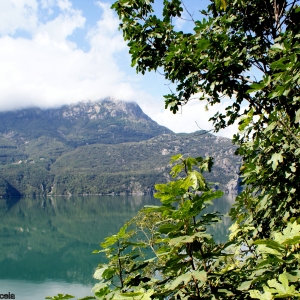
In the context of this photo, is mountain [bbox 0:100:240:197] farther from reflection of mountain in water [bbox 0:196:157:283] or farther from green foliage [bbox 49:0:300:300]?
green foliage [bbox 49:0:300:300]

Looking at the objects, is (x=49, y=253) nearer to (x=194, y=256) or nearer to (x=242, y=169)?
(x=242, y=169)

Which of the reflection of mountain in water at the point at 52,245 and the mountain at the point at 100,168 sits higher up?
the mountain at the point at 100,168

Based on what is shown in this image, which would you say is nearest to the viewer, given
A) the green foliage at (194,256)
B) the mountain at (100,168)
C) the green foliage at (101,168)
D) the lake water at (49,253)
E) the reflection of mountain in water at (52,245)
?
the green foliage at (194,256)

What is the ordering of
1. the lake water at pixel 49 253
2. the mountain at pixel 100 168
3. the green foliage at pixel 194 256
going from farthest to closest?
the mountain at pixel 100 168, the lake water at pixel 49 253, the green foliage at pixel 194 256

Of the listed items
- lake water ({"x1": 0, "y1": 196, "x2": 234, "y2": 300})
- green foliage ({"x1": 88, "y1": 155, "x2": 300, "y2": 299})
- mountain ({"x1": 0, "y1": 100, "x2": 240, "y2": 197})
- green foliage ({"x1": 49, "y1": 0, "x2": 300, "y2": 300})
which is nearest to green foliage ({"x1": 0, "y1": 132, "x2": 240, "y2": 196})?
mountain ({"x1": 0, "y1": 100, "x2": 240, "y2": 197})

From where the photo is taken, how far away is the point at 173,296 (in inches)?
49.4

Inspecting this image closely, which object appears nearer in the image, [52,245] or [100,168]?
[52,245]

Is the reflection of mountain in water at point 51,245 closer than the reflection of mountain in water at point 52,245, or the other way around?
the reflection of mountain in water at point 52,245

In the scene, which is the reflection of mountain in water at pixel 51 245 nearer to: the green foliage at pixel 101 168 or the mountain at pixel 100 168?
the mountain at pixel 100 168

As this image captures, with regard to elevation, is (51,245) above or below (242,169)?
below

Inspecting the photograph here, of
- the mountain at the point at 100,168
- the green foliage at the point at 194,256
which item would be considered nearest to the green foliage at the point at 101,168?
the mountain at the point at 100,168

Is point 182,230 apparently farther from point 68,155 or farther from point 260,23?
point 68,155

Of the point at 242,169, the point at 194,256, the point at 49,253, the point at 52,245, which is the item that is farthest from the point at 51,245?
the point at 194,256

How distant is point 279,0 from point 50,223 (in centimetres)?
6913
